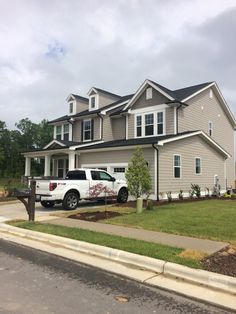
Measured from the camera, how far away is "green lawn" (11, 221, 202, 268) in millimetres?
6863

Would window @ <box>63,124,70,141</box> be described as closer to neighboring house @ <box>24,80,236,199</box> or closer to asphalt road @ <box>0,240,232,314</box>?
neighboring house @ <box>24,80,236,199</box>

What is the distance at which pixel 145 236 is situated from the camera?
9258mm

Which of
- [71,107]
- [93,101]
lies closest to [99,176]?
[93,101]

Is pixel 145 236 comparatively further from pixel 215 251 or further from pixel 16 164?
pixel 16 164

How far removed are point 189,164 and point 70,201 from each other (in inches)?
404

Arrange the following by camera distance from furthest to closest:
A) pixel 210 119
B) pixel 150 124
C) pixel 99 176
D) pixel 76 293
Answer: pixel 210 119 → pixel 150 124 → pixel 99 176 → pixel 76 293

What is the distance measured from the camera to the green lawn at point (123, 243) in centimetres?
686

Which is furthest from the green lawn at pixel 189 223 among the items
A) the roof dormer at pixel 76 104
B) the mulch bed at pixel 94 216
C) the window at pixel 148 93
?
the roof dormer at pixel 76 104

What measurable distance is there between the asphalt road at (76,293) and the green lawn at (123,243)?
119 centimetres

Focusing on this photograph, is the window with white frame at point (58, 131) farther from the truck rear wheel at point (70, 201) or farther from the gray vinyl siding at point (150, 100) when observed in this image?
the truck rear wheel at point (70, 201)

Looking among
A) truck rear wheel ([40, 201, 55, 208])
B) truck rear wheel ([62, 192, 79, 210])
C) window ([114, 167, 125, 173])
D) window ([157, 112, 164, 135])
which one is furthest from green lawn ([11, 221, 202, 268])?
window ([157, 112, 164, 135])

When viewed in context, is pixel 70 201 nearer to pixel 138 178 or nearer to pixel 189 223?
pixel 138 178

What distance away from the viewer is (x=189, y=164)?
2348 centimetres

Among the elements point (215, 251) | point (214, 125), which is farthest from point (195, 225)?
point (214, 125)
